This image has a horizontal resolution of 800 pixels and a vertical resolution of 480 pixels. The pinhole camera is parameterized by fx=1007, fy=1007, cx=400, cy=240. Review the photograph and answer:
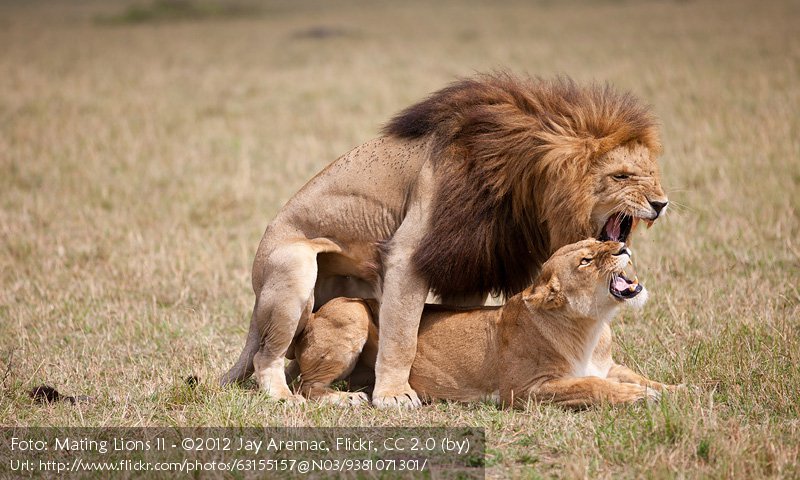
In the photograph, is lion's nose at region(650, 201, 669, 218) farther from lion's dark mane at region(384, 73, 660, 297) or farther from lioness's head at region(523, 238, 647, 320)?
lion's dark mane at region(384, 73, 660, 297)

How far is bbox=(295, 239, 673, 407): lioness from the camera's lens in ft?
16.0

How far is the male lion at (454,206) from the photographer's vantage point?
16.5 ft

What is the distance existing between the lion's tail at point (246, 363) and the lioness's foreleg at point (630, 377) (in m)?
1.93

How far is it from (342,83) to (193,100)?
102 inches

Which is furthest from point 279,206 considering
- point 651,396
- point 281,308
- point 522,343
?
point 651,396

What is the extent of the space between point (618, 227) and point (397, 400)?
4.72 feet

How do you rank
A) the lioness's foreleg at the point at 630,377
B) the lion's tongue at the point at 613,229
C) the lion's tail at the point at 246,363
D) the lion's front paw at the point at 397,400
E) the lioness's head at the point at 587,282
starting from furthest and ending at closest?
1. the lion's tail at the point at 246,363
2. the lion's front paw at the point at 397,400
3. the lion's tongue at the point at 613,229
4. the lioness's foreleg at the point at 630,377
5. the lioness's head at the point at 587,282

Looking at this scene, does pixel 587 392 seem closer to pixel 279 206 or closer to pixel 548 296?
pixel 548 296

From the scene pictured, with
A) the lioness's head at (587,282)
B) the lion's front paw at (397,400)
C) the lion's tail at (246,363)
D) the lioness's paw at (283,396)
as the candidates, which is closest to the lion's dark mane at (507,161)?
the lioness's head at (587,282)

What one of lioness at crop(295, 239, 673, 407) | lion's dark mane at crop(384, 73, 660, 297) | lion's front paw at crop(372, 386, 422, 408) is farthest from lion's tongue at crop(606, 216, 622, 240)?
lion's front paw at crop(372, 386, 422, 408)

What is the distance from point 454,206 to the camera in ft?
17.2

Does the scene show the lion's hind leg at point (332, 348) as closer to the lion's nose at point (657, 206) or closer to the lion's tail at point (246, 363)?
the lion's tail at point (246, 363)

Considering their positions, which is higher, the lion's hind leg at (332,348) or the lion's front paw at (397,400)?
the lion's hind leg at (332,348)

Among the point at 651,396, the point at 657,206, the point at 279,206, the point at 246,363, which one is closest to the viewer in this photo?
the point at 651,396
